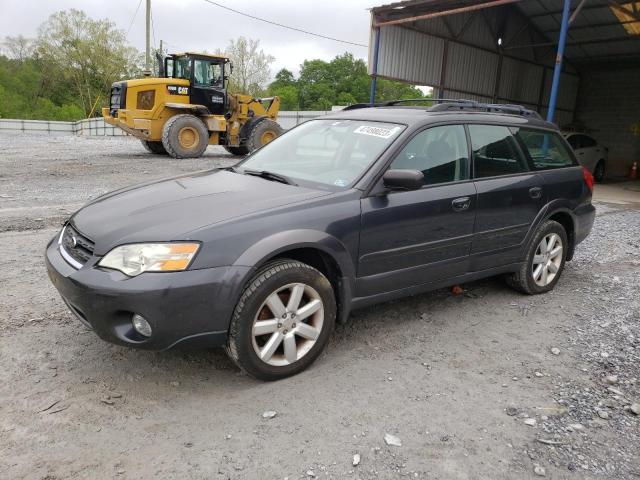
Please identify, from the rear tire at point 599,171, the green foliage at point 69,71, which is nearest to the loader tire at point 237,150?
the rear tire at point 599,171

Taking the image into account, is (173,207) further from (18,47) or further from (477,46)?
(18,47)

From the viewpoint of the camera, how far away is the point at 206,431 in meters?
2.54

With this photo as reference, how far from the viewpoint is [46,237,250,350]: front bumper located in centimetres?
257

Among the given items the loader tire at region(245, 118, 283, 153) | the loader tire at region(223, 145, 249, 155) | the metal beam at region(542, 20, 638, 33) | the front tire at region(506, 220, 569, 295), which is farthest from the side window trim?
the metal beam at region(542, 20, 638, 33)

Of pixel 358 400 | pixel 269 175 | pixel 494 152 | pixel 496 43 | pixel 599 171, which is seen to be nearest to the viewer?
pixel 358 400

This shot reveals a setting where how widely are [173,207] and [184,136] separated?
447 inches

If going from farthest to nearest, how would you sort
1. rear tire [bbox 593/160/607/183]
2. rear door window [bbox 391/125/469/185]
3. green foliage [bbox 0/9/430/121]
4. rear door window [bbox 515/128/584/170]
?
green foliage [bbox 0/9/430/121]
rear tire [bbox 593/160/607/183]
rear door window [bbox 515/128/584/170]
rear door window [bbox 391/125/469/185]

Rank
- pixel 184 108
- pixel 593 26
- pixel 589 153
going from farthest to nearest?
pixel 593 26
pixel 589 153
pixel 184 108

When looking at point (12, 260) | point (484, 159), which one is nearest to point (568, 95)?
point (484, 159)

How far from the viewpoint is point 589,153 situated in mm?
16359

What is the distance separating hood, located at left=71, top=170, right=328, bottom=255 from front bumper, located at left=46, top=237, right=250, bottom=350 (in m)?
0.21

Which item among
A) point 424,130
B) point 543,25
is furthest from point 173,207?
point 543,25

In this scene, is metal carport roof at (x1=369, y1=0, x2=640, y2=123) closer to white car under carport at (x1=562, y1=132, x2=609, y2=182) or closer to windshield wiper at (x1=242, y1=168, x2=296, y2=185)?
white car under carport at (x1=562, y1=132, x2=609, y2=182)

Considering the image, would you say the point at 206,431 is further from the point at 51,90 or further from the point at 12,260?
the point at 51,90
